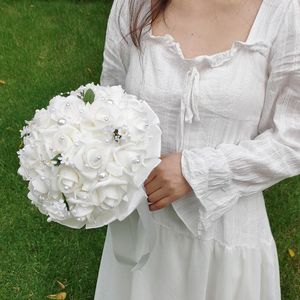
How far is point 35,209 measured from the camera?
128 inches

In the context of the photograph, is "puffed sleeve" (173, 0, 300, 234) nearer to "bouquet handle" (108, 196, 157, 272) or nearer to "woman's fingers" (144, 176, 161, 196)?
"woman's fingers" (144, 176, 161, 196)

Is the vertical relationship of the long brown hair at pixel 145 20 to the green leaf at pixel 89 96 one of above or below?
above

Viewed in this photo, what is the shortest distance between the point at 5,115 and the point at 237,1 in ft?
9.81

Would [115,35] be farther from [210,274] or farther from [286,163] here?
[210,274]

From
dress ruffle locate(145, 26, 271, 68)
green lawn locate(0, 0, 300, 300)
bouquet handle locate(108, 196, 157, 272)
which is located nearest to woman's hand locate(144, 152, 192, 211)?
bouquet handle locate(108, 196, 157, 272)

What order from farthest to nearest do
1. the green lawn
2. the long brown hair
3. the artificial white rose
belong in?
1. the green lawn
2. the long brown hair
3. the artificial white rose

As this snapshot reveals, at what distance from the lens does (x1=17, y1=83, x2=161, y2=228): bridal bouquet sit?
1.15 metres

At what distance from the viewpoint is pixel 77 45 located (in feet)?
17.2

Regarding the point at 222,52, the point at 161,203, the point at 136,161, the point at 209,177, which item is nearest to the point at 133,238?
the point at 161,203

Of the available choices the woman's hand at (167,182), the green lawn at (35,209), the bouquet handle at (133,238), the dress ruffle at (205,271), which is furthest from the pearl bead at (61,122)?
the green lawn at (35,209)

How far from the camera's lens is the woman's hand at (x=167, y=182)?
4.46ft

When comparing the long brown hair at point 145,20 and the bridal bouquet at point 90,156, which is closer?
the bridal bouquet at point 90,156

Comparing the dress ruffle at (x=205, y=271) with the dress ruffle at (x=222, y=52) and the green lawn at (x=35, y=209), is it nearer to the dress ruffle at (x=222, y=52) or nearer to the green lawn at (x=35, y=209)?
the dress ruffle at (x=222, y=52)

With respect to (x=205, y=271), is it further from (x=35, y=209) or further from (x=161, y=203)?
(x=35, y=209)
